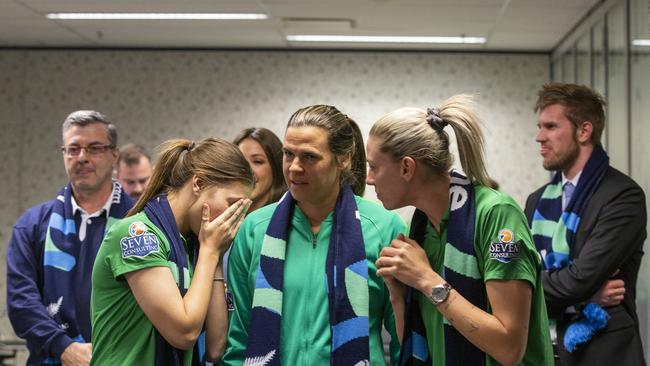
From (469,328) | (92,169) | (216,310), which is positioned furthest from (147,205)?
(92,169)

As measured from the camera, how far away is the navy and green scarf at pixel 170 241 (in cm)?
229

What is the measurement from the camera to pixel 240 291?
8.16 feet

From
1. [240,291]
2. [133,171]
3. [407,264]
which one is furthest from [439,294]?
[133,171]

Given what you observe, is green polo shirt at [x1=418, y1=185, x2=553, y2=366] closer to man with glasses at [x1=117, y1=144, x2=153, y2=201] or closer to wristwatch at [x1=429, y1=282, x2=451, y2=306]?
wristwatch at [x1=429, y1=282, x2=451, y2=306]

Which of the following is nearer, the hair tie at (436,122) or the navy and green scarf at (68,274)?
the hair tie at (436,122)

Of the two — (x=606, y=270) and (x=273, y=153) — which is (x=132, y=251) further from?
(x=606, y=270)

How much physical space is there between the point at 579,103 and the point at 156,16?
356 cm

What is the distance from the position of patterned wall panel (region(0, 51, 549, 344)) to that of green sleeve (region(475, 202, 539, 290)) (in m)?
5.36

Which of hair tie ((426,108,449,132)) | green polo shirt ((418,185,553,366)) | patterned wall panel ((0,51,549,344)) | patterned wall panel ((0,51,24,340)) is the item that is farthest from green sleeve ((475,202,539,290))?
patterned wall panel ((0,51,24,340))

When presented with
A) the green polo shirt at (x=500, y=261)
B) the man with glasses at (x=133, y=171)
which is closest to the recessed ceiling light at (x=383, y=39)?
the man with glasses at (x=133, y=171)

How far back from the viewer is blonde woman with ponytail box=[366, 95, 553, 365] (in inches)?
82.4

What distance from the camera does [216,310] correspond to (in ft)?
8.04

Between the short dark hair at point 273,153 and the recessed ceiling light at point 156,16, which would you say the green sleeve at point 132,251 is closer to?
the short dark hair at point 273,153

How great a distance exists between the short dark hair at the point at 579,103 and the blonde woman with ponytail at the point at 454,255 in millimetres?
1579
